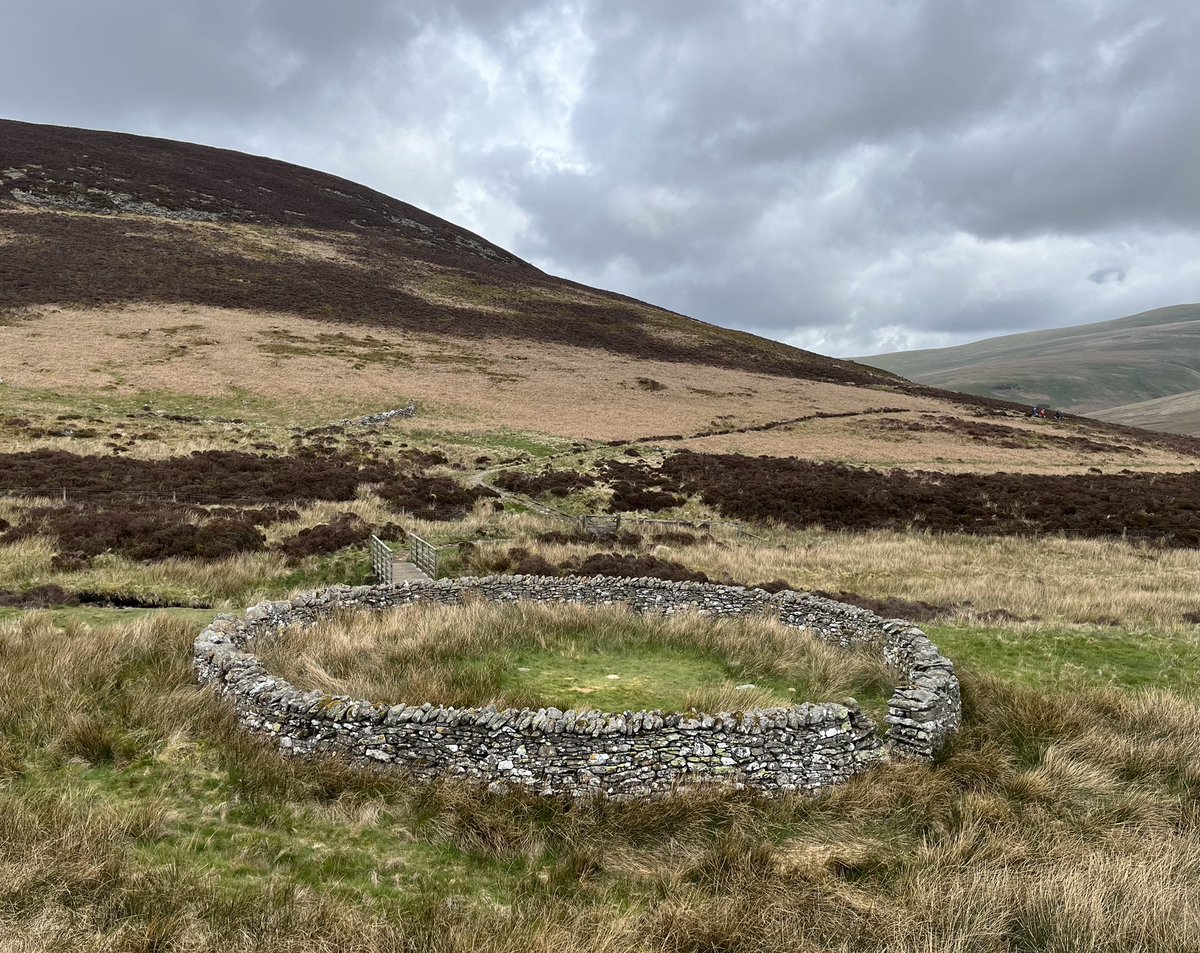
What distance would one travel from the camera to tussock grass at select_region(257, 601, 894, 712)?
9727mm

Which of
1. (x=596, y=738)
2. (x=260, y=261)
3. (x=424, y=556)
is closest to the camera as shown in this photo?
(x=596, y=738)

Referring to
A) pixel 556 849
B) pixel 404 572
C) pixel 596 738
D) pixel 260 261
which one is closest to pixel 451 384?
pixel 260 261

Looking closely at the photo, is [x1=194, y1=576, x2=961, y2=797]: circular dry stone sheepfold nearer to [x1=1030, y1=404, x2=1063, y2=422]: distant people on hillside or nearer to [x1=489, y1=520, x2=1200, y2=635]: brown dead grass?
[x1=489, y1=520, x2=1200, y2=635]: brown dead grass

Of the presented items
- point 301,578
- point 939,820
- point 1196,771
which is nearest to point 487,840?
point 939,820

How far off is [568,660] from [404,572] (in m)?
8.02

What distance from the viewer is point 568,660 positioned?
477 inches

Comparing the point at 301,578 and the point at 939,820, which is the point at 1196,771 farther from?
the point at 301,578

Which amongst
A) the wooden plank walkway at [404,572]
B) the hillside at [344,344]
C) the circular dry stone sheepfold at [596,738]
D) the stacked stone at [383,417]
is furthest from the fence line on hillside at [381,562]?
the stacked stone at [383,417]

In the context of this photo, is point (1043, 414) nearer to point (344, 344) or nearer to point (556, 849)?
point (344, 344)

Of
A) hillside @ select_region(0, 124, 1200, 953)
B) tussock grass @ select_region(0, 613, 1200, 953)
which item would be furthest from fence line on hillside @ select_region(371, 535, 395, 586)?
tussock grass @ select_region(0, 613, 1200, 953)

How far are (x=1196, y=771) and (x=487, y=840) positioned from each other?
8893mm

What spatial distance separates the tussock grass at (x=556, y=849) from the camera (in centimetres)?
548

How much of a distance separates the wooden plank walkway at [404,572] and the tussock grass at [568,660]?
4302 mm

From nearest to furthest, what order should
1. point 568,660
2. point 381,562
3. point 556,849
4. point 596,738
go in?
point 556,849 → point 596,738 → point 568,660 → point 381,562
